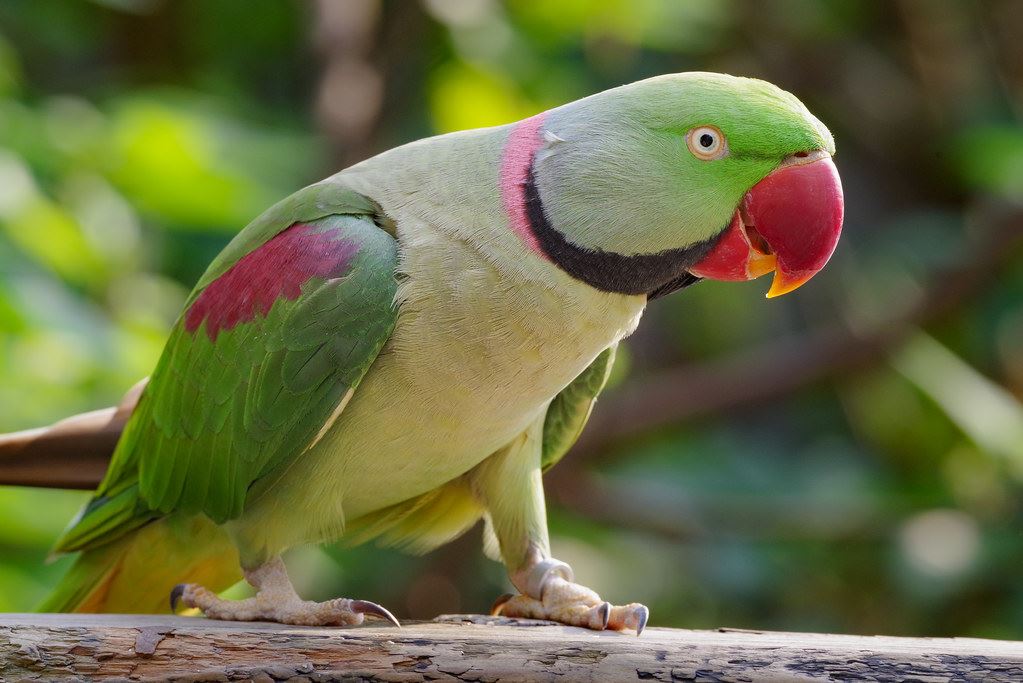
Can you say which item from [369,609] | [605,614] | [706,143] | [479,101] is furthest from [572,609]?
[479,101]

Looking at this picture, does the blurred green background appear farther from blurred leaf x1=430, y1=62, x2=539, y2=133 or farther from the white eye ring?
the white eye ring

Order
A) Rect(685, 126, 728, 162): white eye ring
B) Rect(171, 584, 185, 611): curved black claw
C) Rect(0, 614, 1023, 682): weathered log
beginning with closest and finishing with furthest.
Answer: Rect(0, 614, 1023, 682): weathered log < Rect(685, 126, 728, 162): white eye ring < Rect(171, 584, 185, 611): curved black claw

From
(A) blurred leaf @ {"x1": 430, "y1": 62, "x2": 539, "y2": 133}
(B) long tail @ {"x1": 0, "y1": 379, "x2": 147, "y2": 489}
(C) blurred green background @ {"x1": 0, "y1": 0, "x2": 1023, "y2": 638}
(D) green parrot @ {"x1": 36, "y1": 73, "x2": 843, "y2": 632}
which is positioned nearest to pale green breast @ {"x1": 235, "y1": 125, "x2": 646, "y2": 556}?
(D) green parrot @ {"x1": 36, "y1": 73, "x2": 843, "y2": 632}

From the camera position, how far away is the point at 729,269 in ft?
6.72

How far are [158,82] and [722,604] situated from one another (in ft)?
12.7

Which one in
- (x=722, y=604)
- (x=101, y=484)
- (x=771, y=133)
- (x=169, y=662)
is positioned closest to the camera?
(x=169, y=662)

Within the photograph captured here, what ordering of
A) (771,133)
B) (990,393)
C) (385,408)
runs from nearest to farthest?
(771,133) < (385,408) < (990,393)

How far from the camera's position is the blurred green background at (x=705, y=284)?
4145mm

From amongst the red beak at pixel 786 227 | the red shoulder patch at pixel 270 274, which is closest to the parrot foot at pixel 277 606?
the red shoulder patch at pixel 270 274

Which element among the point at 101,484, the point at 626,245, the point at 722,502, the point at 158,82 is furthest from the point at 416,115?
the point at 626,245

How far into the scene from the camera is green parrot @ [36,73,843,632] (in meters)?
1.99

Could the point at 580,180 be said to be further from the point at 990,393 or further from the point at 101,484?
the point at 990,393

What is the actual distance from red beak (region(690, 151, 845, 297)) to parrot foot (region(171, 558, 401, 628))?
0.90m

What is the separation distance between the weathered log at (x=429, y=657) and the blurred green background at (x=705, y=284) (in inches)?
79.5
